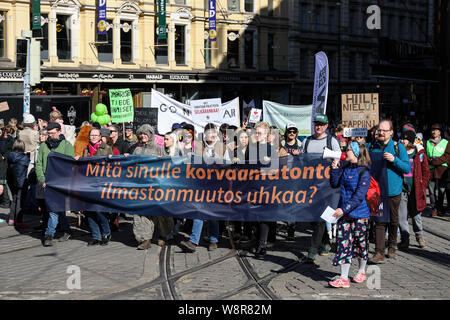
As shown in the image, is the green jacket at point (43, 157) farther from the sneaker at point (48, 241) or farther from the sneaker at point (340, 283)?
the sneaker at point (340, 283)

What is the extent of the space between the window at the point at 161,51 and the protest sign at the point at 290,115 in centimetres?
2052

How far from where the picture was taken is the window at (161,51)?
39219 mm

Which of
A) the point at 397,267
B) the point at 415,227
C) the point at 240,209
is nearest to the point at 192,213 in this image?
the point at 240,209

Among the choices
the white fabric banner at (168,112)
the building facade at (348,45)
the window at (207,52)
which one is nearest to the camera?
the white fabric banner at (168,112)

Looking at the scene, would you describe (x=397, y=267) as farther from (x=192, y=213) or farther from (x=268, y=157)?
(x=192, y=213)

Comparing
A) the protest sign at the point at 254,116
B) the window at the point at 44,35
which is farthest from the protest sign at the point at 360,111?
the window at the point at 44,35

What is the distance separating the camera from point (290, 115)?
1948 centimetres

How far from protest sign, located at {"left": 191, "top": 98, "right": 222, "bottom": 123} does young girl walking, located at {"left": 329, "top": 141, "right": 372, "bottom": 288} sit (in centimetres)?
854

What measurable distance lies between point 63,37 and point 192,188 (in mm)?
27869

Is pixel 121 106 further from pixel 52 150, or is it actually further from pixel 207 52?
pixel 207 52

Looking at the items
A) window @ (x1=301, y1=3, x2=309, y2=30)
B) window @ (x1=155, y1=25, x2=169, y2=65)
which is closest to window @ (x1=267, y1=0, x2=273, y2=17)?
window @ (x1=301, y1=3, x2=309, y2=30)

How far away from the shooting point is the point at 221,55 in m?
42.9
